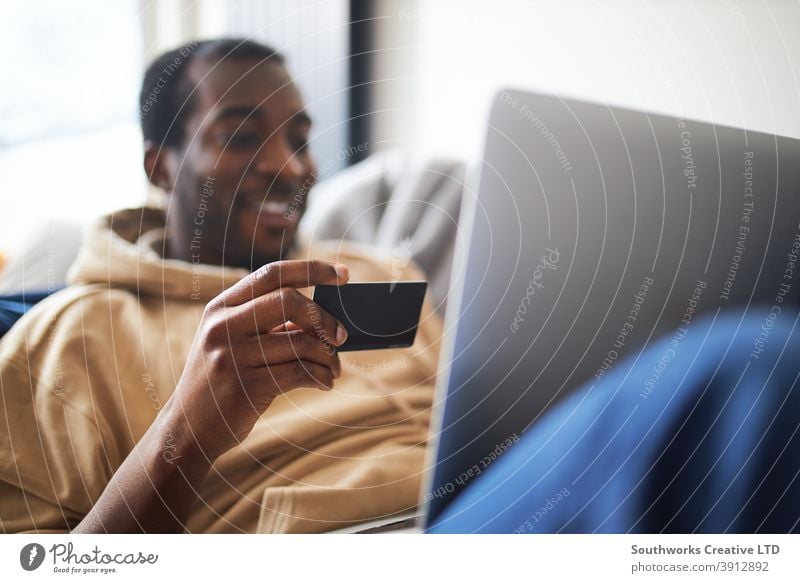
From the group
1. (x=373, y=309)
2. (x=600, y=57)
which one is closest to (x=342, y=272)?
(x=373, y=309)

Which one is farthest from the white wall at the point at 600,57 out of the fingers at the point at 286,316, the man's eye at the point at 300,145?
the fingers at the point at 286,316

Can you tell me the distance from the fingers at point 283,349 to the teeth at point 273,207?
109mm

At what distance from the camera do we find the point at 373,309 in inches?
19.1

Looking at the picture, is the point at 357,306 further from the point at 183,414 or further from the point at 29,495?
the point at 29,495

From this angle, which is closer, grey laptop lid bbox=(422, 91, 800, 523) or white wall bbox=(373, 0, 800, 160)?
grey laptop lid bbox=(422, 91, 800, 523)

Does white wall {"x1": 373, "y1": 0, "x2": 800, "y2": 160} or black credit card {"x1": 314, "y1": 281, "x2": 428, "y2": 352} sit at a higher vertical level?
white wall {"x1": 373, "y1": 0, "x2": 800, "y2": 160}

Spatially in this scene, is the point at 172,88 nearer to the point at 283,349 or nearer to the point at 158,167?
the point at 158,167

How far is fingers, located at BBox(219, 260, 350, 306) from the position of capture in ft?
1.59

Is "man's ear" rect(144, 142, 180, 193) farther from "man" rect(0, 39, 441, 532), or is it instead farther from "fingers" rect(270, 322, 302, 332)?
"fingers" rect(270, 322, 302, 332)

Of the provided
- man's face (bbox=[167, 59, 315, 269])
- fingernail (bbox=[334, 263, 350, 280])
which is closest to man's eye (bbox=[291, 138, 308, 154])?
man's face (bbox=[167, 59, 315, 269])

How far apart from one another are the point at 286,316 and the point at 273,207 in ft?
0.37

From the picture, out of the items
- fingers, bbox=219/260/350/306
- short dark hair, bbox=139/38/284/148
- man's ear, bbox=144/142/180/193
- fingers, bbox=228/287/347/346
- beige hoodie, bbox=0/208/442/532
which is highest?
short dark hair, bbox=139/38/284/148

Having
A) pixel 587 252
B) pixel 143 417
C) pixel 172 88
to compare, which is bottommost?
pixel 143 417
